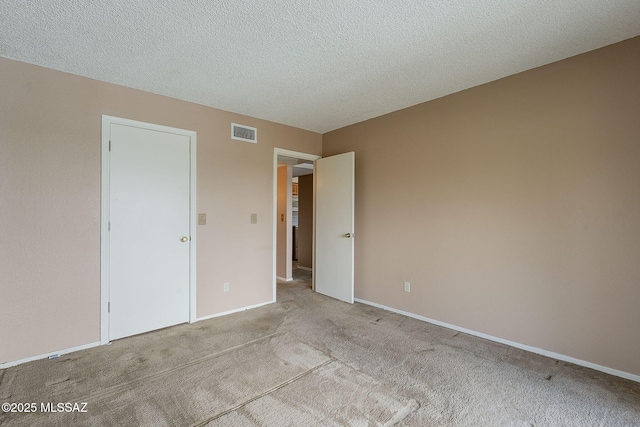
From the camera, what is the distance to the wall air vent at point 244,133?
366 centimetres

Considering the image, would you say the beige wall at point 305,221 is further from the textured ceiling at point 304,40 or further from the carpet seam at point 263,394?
the carpet seam at point 263,394

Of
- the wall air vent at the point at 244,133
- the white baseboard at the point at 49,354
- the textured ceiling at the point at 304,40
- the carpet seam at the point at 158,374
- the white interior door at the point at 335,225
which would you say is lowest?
the carpet seam at the point at 158,374

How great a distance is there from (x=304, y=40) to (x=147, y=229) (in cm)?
237

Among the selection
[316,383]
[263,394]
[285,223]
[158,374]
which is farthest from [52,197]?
[285,223]

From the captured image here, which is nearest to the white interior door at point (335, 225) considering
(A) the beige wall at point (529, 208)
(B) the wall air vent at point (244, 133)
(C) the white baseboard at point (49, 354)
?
(A) the beige wall at point (529, 208)

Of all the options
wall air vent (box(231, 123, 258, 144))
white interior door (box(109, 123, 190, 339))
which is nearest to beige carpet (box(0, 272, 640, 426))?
white interior door (box(109, 123, 190, 339))

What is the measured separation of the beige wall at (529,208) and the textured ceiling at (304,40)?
0.30m

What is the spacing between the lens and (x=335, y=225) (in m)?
4.23

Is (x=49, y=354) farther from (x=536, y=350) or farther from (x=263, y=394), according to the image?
(x=536, y=350)

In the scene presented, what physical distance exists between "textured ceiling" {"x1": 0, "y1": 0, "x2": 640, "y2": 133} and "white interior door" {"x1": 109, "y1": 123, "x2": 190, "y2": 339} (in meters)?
0.61

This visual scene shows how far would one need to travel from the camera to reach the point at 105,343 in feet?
8.97

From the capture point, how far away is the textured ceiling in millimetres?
1810

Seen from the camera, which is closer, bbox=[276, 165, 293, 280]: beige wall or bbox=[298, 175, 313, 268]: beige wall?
bbox=[276, 165, 293, 280]: beige wall

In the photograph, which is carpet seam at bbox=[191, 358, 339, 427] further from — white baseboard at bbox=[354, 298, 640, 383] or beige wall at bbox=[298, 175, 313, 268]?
beige wall at bbox=[298, 175, 313, 268]
